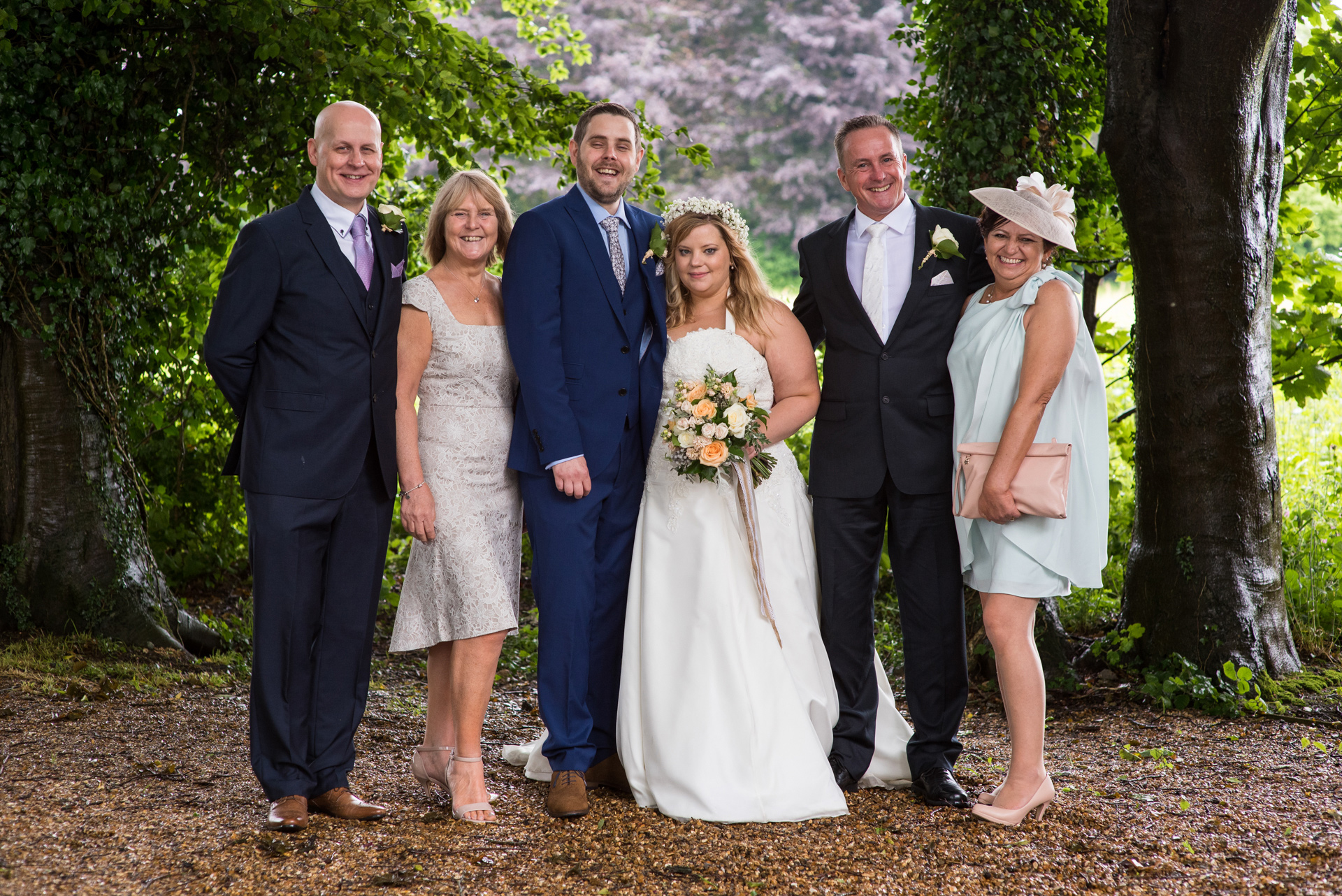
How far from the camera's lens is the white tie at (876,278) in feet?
12.4

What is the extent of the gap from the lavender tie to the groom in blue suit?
17.4 inches

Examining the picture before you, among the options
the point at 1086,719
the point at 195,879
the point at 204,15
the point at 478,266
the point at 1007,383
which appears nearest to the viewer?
the point at 195,879

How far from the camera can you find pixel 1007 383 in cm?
347

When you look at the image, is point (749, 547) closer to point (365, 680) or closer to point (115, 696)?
point (365, 680)

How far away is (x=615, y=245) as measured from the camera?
3.75m

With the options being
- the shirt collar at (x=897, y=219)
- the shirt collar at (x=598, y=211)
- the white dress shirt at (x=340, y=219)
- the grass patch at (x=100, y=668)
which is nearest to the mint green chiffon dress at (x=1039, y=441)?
the shirt collar at (x=897, y=219)

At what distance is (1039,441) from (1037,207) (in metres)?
0.78

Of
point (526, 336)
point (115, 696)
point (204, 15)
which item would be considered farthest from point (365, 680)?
point (204, 15)

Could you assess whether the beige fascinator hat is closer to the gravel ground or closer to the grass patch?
the gravel ground

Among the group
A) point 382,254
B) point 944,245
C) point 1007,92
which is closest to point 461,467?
point 382,254

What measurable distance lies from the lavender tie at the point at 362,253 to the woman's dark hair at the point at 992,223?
207 cm

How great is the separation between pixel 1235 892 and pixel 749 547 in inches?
68.7

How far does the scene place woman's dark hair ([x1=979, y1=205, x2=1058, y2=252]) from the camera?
359 cm

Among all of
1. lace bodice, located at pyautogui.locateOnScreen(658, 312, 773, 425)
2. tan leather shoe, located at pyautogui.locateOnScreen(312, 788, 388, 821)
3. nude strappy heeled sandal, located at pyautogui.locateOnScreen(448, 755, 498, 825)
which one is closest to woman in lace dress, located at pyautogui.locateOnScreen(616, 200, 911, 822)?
lace bodice, located at pyautogui.locateOnScreen(658, 312, 773, 425)
